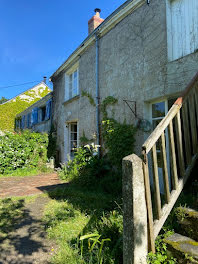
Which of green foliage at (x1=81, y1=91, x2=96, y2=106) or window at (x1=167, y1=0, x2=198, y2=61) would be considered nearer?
window at (x1=167, y1=0, x2=198, y2=61)

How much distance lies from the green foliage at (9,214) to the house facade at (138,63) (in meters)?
3.22

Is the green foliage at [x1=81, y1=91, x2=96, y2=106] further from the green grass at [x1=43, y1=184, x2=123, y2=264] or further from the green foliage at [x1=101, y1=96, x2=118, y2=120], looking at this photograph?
the green grass at [x1=43, y1=184, x2=123, y2=264]

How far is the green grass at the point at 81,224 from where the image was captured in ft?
7.18

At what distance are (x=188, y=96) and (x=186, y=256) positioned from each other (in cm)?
195

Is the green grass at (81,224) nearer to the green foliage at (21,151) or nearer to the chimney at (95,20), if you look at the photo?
the green foliage at (21,151)

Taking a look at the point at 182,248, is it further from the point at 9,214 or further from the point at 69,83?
the point at 69,83

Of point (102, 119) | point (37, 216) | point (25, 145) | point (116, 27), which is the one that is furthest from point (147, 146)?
point (25, 145)

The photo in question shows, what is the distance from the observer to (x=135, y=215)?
5.64ft

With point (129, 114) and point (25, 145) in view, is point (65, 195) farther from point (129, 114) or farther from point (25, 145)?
point (25, 145)

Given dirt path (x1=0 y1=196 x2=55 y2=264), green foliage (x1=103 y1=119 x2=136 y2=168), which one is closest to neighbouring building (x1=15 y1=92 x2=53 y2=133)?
green foliage (x1=103 y1=119 x2=136 y2=168)

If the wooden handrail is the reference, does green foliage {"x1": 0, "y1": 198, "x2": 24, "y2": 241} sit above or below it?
below

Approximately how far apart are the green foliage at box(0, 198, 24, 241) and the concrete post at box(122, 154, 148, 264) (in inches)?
82.7

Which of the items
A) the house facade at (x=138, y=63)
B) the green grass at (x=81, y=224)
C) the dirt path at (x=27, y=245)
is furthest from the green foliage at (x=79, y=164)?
the dirt path at (x=27, y=245)

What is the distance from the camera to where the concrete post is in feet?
5.63
